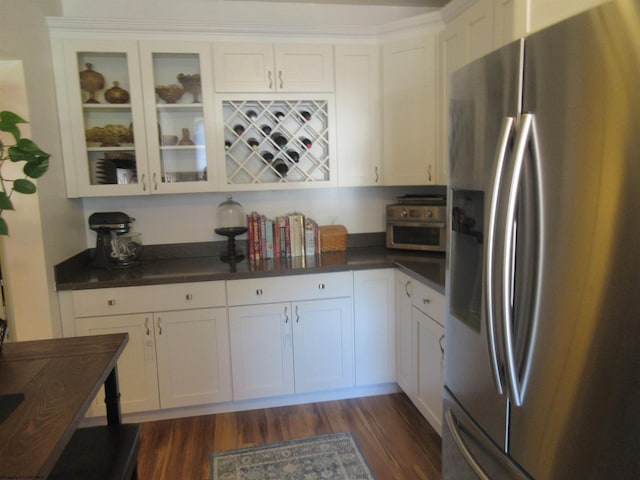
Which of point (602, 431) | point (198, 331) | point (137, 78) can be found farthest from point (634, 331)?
point (137, 78)

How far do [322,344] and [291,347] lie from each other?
0.63 feet

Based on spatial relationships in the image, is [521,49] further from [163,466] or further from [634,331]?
[163,466]

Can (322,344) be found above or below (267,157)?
below

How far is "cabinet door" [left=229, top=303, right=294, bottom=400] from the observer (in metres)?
2.51

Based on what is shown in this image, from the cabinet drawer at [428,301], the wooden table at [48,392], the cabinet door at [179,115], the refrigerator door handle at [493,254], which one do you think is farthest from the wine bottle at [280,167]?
the refrigerator door handle at [493,254]

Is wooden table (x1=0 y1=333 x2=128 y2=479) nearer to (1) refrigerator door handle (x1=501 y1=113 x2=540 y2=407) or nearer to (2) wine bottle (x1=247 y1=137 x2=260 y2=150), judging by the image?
(1) refrigerator door handle (x1=501 y1=113 x2=540 y2=407)

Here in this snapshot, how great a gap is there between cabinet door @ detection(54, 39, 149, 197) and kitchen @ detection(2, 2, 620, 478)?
10 centimetres

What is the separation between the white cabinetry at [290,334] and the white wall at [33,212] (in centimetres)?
96

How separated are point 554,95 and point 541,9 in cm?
81

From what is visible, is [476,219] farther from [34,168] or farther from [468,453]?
[34,168]

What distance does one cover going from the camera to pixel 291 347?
2578mm

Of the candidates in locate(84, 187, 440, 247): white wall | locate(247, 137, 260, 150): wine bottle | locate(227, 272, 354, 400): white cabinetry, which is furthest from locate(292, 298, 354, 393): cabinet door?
locate(247, 137, 260, 150): wine bottle

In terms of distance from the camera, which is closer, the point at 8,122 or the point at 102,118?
the point at 8,122

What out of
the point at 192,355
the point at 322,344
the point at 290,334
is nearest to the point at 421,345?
the point at 322,344
